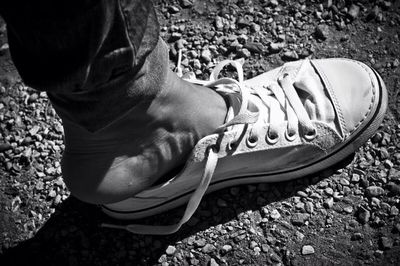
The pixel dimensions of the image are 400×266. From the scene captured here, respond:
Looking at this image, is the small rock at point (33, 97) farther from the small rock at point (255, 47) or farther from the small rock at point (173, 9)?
the small rock at point (255, 47)

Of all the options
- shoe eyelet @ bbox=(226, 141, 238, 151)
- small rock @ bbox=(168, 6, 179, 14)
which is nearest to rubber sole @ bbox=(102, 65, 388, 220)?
shoe eyelet @ bbox=(226, 141, 238, 151)

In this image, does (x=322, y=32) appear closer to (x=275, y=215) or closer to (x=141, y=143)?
(x=275, y=215)

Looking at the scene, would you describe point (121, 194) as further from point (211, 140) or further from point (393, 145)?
point (393, 145)

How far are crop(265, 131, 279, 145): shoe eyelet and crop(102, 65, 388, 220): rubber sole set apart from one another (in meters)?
0.17

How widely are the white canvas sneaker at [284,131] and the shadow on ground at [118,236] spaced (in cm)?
6

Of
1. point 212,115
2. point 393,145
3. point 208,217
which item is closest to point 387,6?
point 393,145

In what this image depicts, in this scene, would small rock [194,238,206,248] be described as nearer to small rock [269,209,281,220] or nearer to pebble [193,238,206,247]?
pebble [193,238,206,247]

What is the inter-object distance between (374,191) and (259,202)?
1.45 feet

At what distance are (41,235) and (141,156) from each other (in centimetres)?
67

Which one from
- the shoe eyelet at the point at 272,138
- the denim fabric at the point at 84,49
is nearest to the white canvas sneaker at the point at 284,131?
the shoe eyelet at the point at 272,138

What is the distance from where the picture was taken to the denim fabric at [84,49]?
2.66ft

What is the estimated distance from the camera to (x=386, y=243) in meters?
1.63

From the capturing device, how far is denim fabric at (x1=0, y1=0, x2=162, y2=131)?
0.81 metres

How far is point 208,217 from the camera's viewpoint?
5.70 ft
